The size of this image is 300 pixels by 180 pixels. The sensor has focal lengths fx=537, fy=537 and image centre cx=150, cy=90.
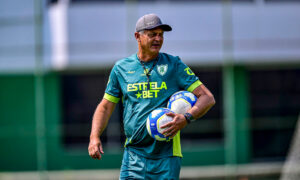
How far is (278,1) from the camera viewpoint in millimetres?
12836

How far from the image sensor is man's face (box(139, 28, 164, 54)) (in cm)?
454

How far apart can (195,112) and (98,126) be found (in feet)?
3.02

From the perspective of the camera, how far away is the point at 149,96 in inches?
180

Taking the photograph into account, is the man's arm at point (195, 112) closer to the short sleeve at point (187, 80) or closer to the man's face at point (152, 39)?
the short sleeve at point (187, 80)

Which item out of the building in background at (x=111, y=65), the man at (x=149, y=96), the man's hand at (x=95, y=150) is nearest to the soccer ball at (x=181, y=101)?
the man at (x=149, y=96)

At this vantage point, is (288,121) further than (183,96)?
Yes

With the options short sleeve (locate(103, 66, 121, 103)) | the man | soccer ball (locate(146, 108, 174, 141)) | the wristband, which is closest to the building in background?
short sleeve (locate(103, 66, 121, 103))

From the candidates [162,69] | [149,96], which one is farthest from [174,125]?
[162,69]

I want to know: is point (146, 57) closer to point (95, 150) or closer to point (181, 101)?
point (181, 101)

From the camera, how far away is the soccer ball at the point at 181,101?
4445 millimetres

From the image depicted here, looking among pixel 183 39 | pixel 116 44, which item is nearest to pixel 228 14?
pixel 183 39

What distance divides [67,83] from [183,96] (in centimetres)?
948

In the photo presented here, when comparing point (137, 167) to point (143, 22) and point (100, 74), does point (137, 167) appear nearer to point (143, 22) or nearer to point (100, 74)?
point (143, 22)

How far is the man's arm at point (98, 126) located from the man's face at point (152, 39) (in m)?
0.65
